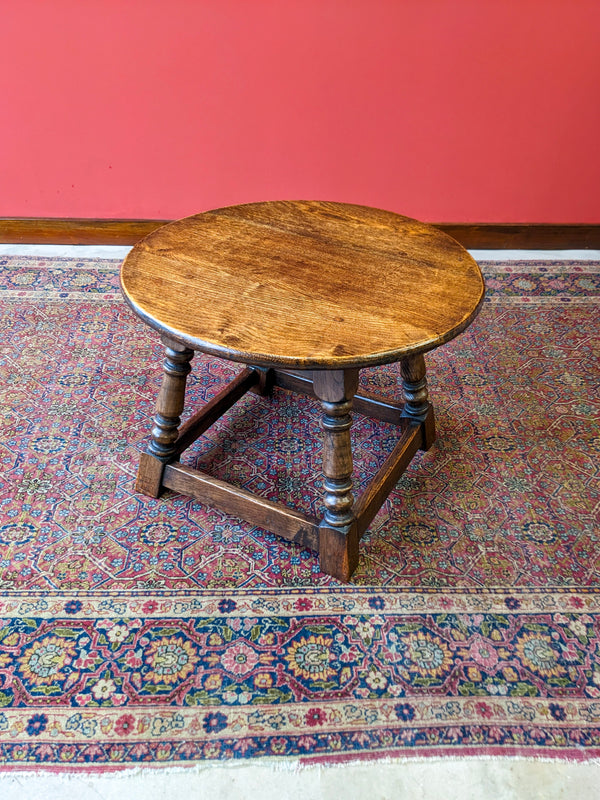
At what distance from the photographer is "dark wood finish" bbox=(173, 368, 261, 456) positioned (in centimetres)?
189

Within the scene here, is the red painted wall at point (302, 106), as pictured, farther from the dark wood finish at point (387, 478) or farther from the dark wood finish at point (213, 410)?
the dark wood finish at point (387, 478)

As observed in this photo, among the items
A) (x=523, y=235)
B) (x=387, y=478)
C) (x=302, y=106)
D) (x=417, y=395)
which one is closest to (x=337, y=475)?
(x=387, y=478)

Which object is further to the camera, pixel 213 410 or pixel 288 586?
pixel 213 410

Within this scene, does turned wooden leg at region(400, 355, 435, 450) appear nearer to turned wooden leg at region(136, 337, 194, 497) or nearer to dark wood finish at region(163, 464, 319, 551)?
dark wood finish at region(163, 464, 319, 551)

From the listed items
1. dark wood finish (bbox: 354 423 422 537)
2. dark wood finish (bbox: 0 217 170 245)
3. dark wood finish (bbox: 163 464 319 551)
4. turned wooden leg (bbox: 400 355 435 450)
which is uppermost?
turned wooden leg (bbox: 400 355 435 450)

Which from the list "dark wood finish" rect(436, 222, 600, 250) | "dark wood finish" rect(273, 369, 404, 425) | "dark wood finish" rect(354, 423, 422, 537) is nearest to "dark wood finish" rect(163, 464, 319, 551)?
"dark wood finish" rect(354, 423, 422, 537)

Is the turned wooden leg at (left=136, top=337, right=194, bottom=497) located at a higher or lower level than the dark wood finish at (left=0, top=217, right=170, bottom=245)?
higher

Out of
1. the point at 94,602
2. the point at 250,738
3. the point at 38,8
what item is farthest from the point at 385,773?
the point at 38,8

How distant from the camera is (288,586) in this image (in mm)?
1616

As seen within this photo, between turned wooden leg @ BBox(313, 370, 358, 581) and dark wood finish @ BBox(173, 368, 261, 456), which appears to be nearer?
turned wooden leg @ BBox(313, 370, 358, 581)

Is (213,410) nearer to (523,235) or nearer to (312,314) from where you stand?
(312,314)

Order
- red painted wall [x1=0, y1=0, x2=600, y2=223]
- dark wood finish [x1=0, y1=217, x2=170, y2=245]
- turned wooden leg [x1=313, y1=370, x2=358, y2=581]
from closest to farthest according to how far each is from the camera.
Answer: turned wooden leg [x1=313, y1=370, x2=358, y2=581] → red painted wall [x1=0, y1=0, x2=600, y2=223] → dark wood finish [x1=0, y1=217, x2=170, y2=245]

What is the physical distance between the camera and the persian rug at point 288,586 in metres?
1.32

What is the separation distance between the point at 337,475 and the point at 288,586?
323 millimetres
